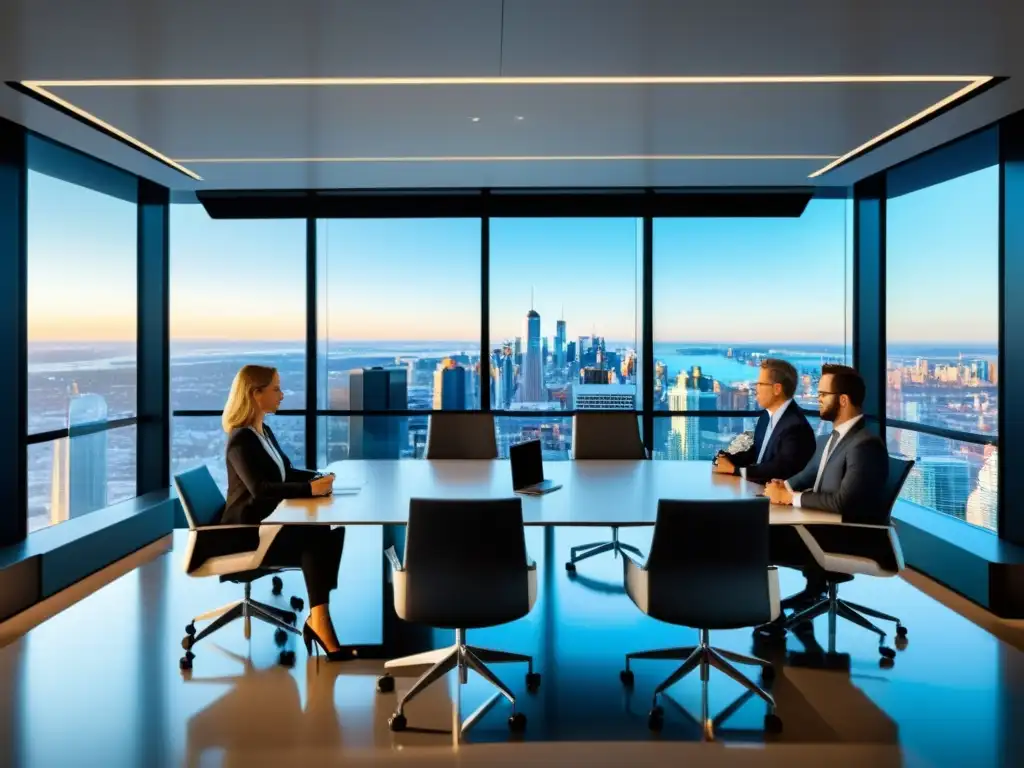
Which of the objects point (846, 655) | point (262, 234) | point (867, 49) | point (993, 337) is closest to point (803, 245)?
point (993, 337)

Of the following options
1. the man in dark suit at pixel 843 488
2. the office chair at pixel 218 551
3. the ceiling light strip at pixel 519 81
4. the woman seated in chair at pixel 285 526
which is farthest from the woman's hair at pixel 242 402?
the man in dark suit at pixel 843 488

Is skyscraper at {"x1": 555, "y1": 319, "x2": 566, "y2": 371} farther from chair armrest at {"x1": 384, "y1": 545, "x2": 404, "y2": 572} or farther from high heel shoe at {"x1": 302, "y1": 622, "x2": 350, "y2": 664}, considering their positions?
chair armrest at {"x1": 384, "y1": 545, "x2": 404, "y2": 572}

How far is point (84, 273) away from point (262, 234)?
1688 millimetres

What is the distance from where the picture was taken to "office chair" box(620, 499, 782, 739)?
10.4 feet

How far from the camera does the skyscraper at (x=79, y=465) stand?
6137 millimetres

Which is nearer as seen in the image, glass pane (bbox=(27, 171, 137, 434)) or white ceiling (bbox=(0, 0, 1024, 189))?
white ceiling (bbox=(0, 0, 1024, 189))

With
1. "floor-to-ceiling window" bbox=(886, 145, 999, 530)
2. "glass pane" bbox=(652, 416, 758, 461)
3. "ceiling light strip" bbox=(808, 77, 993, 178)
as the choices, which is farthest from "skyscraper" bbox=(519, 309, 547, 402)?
"floor-to-ceiling window" bbox=(886, 145, 999, 530)

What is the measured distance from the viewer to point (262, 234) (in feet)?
25.5

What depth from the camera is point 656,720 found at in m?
3.42

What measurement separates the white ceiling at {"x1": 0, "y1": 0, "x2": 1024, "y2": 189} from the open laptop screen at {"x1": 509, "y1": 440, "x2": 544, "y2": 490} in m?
1.96

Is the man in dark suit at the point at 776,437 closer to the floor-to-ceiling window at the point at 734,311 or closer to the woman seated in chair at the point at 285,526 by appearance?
the woman seated in chair at the point at 285,526

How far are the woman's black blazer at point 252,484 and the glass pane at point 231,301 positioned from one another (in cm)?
359

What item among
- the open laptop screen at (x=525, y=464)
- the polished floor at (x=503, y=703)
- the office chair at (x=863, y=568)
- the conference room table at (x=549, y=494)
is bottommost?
the polished floor at (x=503, y=703)

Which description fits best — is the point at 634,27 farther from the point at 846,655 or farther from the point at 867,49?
the point at 846,655
